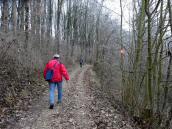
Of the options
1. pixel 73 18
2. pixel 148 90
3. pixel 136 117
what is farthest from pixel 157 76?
pixel 73 18

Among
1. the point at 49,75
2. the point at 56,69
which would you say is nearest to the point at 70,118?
the point at 49,75

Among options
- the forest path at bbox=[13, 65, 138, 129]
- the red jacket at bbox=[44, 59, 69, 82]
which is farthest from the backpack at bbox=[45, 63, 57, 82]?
the forest path at bbox=[13, 65, 138, 129]

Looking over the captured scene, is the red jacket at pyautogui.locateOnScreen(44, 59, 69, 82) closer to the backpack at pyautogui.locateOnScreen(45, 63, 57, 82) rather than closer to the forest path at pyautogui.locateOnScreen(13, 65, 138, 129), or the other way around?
the backpack at pyautogui.locateOnScreen(45, 63, 57, 82)

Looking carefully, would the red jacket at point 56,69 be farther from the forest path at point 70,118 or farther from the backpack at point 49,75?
the forest path at point 70,118

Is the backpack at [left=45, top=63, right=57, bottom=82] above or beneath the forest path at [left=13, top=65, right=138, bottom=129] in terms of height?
above

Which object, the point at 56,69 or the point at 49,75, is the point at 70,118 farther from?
the point at 56,69

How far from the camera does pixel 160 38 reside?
904 centimetres

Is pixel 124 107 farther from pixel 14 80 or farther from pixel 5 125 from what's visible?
pixel 5 125

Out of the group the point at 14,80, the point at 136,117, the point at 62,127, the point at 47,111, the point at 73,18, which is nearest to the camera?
the point at 62,127

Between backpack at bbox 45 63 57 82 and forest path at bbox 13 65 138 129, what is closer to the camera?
forest path at bbox 13 65 138 129

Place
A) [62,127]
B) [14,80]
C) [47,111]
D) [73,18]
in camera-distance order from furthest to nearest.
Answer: [73,18] < [14,80] < [47,111] < [62,127]

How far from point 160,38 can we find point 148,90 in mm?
2112

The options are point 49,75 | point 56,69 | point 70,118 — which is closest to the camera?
point 70,118

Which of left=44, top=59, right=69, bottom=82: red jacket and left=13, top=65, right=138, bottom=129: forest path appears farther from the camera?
left=44, top=59, right=69, bottom=82: red jacket
